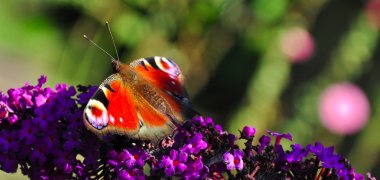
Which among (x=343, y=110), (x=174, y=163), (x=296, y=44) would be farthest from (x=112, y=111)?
(x=296, y=44)

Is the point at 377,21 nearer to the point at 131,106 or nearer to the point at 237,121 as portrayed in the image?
the point at 237,121

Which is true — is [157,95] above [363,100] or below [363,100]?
below

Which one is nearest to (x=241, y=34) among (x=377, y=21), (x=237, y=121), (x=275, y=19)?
(x=275, y=19)

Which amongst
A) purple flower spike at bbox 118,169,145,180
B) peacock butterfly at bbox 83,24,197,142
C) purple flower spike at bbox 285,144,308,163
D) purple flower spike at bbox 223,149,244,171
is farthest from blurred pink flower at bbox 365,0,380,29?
purple flower spike at bbox 118,169,145,180

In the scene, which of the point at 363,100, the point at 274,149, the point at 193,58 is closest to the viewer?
the point at 274,149

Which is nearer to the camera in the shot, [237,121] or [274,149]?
[274,149]

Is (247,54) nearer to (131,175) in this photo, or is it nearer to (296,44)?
(296,44)

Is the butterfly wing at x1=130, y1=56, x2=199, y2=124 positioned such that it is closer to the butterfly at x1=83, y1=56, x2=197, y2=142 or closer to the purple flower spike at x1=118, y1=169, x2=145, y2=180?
the butterfly at x1=83, y1=56, x2=197, y2=142
